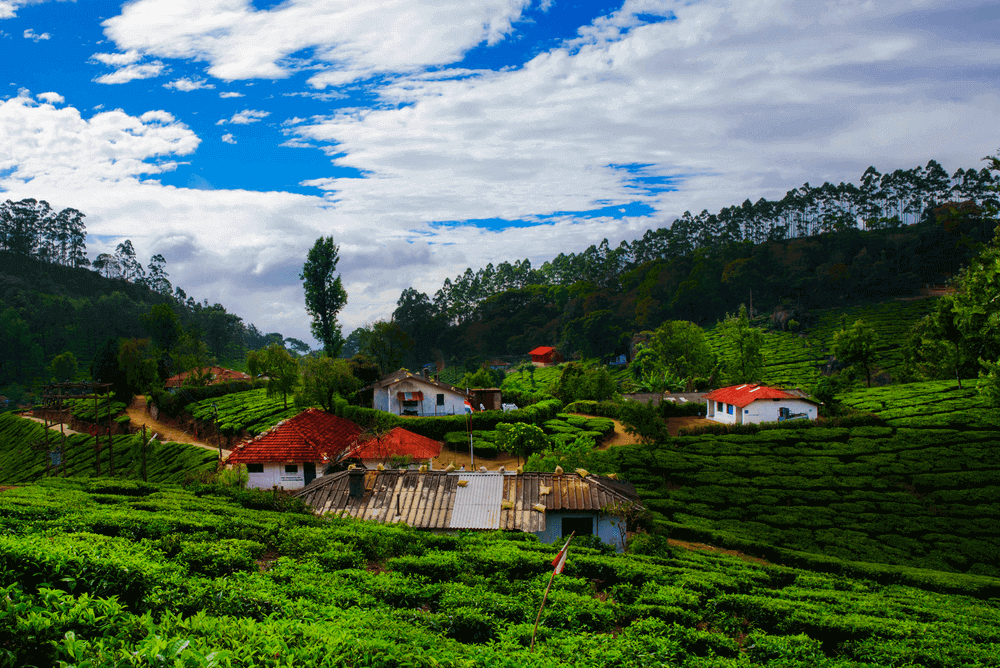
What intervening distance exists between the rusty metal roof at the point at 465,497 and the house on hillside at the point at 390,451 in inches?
387

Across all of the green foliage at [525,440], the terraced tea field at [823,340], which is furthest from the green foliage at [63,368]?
the terraced tea field at [823,340]

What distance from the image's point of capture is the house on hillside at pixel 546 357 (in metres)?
101

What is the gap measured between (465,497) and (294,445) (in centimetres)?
1467

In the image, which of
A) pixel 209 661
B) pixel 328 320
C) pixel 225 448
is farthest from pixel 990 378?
pixel 328 320

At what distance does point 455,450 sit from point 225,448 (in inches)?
694

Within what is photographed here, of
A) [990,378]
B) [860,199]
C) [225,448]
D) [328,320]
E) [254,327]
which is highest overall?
[860,199]

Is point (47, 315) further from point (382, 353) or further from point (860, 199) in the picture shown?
point (860, 199)

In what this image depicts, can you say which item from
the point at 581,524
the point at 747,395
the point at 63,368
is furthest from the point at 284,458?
the point at 63,368

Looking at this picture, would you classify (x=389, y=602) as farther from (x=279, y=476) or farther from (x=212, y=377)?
(x=212, y=377)

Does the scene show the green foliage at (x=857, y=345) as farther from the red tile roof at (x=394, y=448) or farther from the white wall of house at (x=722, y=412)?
the red tile roof at (x=394, y=448)

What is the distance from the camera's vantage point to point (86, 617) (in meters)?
5.43

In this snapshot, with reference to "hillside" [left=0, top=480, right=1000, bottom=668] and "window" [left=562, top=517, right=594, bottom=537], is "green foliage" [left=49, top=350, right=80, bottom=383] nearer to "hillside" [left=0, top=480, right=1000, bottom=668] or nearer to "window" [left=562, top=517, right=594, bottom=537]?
"hillside" [left=0, top=480, right=1000, bottom=668]

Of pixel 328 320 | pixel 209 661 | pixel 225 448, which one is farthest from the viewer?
pixel 328 320

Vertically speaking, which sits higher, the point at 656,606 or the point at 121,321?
the point at 121,321
